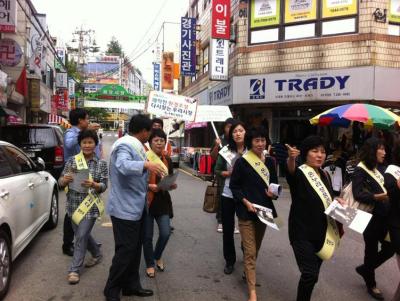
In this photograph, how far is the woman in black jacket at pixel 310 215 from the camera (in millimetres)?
3615

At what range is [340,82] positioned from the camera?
13.1 metres

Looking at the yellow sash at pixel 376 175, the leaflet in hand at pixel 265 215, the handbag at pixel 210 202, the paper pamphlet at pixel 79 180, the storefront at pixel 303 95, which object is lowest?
the handbag at pixel 210 202

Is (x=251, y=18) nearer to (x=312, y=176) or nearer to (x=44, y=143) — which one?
(x=44, y=143)

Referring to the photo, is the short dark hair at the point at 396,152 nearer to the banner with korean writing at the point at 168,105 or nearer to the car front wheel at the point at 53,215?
the banner with korean writing at the point at 168,105

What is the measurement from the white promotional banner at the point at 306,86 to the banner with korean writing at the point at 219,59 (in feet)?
2.74

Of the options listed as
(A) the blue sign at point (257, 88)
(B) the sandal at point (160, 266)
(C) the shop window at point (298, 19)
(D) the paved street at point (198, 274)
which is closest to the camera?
(D) the paved street at point (198, 274)

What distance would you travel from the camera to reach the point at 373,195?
4008 millimetres

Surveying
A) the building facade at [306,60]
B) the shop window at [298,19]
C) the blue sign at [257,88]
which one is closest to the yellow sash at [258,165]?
the building facade at [306,60]

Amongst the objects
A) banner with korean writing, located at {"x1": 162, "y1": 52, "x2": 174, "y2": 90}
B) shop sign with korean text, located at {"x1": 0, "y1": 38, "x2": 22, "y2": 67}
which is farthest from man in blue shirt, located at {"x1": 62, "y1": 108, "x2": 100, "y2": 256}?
banner with korean writing, located at {"x1": 162, "y1": 52, "x2": 174, "y2": 90}

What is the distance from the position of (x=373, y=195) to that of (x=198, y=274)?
84.9 inches

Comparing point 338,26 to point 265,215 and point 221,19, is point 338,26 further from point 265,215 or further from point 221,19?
point 265,215

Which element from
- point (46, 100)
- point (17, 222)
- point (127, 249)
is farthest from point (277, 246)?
point (46, 100)

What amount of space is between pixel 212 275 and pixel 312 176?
76.5 inches

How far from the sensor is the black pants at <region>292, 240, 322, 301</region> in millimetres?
3557
